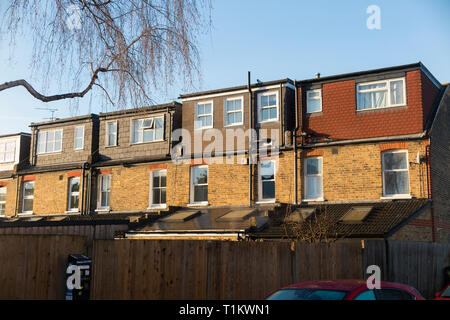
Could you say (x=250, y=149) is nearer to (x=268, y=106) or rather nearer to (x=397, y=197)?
(x=268, y=106)

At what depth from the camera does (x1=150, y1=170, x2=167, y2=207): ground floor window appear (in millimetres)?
26562

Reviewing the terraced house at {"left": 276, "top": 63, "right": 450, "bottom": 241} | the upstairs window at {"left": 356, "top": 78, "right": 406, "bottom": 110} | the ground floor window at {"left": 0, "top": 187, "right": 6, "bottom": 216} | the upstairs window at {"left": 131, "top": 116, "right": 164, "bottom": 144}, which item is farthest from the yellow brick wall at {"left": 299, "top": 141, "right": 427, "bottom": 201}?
the ground floor window at {"left": 0, "top": 187, "right": 6, "bottom": 216}

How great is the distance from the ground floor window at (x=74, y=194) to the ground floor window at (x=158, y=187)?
186 inches

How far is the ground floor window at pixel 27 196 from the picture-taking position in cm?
3070

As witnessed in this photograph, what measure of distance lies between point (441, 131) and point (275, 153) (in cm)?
692

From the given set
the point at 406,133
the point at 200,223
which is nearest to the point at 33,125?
the point at 200,223

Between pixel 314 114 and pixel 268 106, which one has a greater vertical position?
pixel 268 106

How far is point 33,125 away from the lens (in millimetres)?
31609

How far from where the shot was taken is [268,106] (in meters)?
24.5

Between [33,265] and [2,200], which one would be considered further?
[2,200]

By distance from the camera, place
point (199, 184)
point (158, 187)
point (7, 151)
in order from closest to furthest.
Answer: point (199, 184), point (158, 187), point (7, 151)

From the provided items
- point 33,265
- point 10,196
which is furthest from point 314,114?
point 10,196

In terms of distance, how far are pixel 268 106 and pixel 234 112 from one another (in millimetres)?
1704
